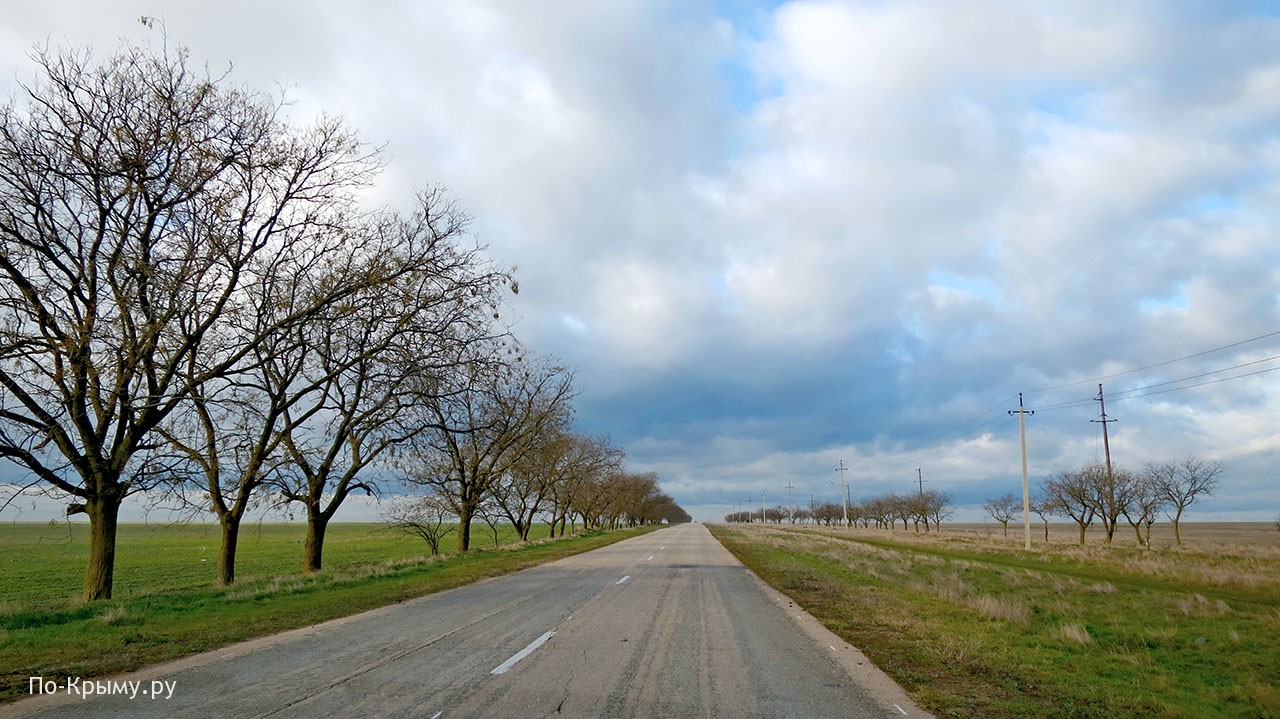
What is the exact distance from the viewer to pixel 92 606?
13.1 m

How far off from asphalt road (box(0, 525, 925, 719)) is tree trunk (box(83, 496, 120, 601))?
650cm

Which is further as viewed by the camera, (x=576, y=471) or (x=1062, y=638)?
(x=576, y=471)

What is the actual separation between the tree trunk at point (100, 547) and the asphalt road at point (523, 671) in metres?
6.50

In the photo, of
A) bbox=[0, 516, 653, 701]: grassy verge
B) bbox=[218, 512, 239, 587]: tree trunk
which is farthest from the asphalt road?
bbox=[218, 512, 239, 587]: tree trunk

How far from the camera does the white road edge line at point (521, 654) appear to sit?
26.0 feet

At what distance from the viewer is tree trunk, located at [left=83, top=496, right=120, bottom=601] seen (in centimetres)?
1487

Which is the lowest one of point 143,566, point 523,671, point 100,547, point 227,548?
point 143,566

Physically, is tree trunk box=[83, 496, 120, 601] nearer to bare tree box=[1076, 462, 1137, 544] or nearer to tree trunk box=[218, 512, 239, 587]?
tree trunk box=[218, 512, 239, 587]

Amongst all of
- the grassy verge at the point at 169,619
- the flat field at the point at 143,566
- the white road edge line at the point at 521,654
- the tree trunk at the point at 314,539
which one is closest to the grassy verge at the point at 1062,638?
the white road edge line at the point at 521,654

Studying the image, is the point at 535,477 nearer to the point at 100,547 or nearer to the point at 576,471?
the point at 576,471

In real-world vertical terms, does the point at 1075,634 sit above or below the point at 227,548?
below

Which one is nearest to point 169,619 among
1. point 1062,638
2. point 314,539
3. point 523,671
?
point 523,671

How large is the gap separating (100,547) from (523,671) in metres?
12.2

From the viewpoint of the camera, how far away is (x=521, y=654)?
885cm
